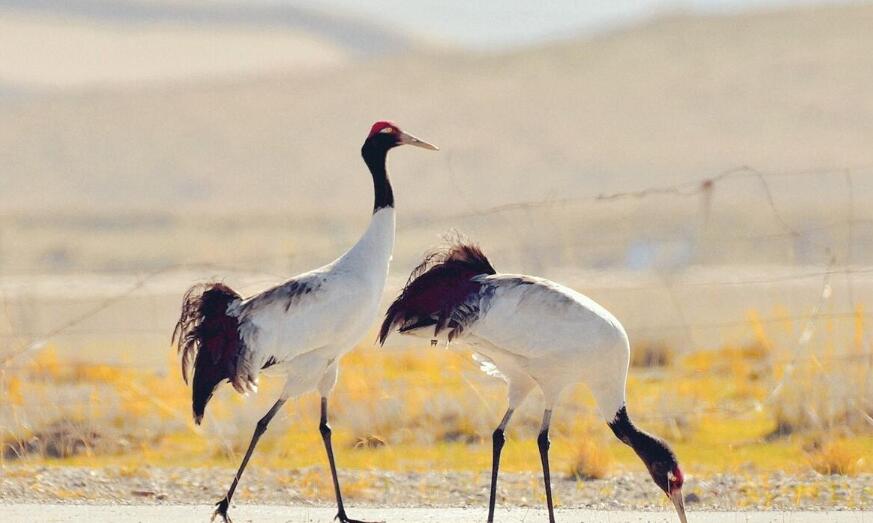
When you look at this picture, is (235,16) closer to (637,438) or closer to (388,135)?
(388,135)

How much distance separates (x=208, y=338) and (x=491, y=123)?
6569 cm

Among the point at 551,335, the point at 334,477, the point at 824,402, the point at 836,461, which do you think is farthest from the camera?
the point at 824,402

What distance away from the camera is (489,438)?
44.6 ft

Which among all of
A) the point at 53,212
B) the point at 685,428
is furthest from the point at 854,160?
the point at 685,428

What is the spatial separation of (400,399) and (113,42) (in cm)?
15844

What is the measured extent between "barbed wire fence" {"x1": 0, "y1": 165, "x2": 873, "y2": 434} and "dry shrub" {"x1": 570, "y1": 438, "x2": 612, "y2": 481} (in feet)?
4.49

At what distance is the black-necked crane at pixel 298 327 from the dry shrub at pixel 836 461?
12.0 ft

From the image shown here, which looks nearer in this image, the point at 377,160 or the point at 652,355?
the point at 377,160

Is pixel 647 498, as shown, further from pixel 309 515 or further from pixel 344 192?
pixel 344 192

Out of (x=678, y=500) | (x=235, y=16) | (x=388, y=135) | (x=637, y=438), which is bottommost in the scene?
(x=678, y=500)

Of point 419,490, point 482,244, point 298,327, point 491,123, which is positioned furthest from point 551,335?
point 491,123

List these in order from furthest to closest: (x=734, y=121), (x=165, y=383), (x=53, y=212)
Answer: (x=734, y=121), (x=53, y=212), (x=165, y=383)

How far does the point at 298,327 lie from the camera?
9.59 meters

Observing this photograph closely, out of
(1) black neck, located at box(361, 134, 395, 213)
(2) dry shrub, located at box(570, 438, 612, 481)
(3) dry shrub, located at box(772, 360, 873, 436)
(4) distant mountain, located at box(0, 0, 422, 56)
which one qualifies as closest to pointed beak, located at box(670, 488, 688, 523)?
(2) dry shrub, located at box(570, 438, 612, 481)
